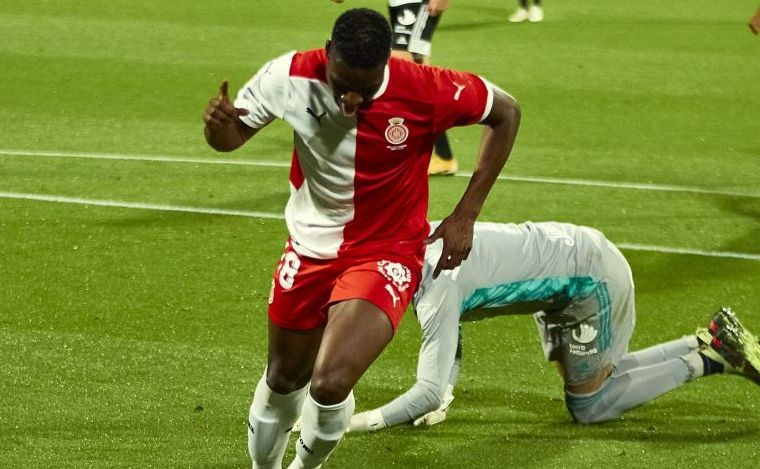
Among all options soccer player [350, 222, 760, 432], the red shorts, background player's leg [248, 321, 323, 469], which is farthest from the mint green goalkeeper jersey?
background player's leg [248, 321, 323, 469]

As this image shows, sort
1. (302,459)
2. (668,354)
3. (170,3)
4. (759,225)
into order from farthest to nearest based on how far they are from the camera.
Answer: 1. (170,3)
2. (759,225)
3. (668,354)
4. (302,459)

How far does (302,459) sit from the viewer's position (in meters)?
5.09

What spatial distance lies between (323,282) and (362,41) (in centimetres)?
97

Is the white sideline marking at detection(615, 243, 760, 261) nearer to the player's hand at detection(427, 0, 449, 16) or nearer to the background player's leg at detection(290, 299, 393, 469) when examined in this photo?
the player's hand at detection(427, 0, 449, 16)

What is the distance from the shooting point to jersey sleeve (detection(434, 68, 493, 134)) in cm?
502

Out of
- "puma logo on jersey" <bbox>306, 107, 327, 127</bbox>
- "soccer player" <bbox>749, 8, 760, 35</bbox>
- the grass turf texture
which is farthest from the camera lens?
"soccer player" <bbox>749, 8, 760, 35</bbox>

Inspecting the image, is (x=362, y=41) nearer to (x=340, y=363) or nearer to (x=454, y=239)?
(x=454, y=239)

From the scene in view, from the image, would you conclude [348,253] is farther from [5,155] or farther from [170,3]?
[170,3]

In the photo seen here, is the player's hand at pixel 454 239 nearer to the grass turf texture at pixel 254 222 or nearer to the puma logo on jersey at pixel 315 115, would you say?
the puma logo on jersey at pixel 315 115

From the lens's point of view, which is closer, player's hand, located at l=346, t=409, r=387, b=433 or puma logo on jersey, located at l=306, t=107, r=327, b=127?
puma logo on jersey, located at l=306, t=107, r=327, b=127

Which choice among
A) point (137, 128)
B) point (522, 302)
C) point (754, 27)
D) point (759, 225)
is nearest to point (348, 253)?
point (522, 302)

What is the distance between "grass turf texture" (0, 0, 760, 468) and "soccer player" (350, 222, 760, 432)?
0.18 metres

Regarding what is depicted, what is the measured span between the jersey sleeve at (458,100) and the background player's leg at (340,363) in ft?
2.56

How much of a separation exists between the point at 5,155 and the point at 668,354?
20.3ft
